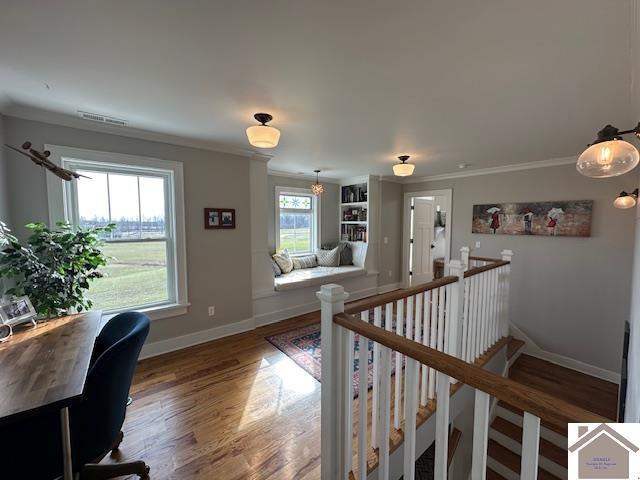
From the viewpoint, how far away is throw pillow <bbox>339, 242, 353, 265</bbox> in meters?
5.28

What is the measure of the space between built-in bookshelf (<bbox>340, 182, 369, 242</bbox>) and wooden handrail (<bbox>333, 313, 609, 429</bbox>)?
14.4 ft

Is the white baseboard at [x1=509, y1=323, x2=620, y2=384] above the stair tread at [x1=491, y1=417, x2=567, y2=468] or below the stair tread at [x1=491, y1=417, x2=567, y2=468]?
above

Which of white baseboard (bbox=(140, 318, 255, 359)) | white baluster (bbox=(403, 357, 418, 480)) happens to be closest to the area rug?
white baseboard (bbox=(140, 318, 255, 359))

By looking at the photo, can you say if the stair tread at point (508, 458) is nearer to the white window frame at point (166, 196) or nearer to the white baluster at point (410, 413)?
the white baluster at point (410, 413)

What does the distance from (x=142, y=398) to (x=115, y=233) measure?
1583 mm

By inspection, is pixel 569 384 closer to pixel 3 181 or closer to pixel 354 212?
pixel 354 212

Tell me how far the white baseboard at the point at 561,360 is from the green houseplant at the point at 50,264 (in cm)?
519

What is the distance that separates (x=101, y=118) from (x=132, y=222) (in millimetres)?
996

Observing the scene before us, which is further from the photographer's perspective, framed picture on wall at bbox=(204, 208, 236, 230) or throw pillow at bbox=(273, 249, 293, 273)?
throw pillow at bbox=(273, 249, 293, 273)

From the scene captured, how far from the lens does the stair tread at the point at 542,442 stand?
2443 mm

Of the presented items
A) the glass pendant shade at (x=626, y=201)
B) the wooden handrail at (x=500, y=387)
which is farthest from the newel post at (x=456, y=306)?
the glass pendant shade at (x=626, y=201)

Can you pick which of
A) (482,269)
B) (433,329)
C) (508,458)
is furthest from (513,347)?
(433,329)

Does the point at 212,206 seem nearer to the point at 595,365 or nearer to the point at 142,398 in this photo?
the point at 142,398

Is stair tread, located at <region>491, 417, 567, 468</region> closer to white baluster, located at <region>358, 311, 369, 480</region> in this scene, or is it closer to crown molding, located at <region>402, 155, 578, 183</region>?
white baluster, located at <region>358, 311, 369, 480</region>
